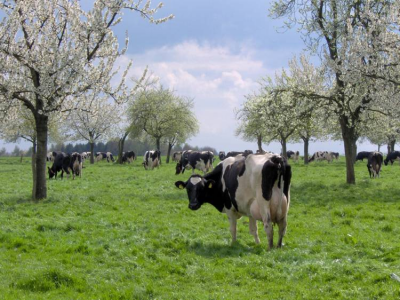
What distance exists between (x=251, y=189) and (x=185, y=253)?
212cm

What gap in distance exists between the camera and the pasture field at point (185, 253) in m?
7.36

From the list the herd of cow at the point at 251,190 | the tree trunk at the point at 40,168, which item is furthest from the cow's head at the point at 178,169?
the herd of cow at the point at 251,190

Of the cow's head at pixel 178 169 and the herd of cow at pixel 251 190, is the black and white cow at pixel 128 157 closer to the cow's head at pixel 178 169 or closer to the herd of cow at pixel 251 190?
the cow's head at pixel 178 169

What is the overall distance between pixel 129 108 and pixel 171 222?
175ft

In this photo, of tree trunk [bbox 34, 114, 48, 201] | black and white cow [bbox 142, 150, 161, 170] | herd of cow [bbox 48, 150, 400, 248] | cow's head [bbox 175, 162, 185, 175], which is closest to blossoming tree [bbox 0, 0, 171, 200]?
tree trunk [bbox 34, 114, 48, 201]

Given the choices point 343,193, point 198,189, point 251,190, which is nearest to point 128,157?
point 343,193

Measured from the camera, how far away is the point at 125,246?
34.7 feet

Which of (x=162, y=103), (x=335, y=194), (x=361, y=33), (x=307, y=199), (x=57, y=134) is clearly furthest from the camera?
(x=57, y=134)

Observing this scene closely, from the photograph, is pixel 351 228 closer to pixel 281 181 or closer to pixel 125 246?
pixel 281 181

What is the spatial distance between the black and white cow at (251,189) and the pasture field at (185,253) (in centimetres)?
74

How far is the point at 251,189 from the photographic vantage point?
33.3 ft

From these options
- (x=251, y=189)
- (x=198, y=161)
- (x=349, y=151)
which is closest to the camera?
(x=251, y=189)

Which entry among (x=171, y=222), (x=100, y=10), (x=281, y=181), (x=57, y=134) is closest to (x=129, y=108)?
(x=57, y=134)

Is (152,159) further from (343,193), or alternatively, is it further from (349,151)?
(343,193)
